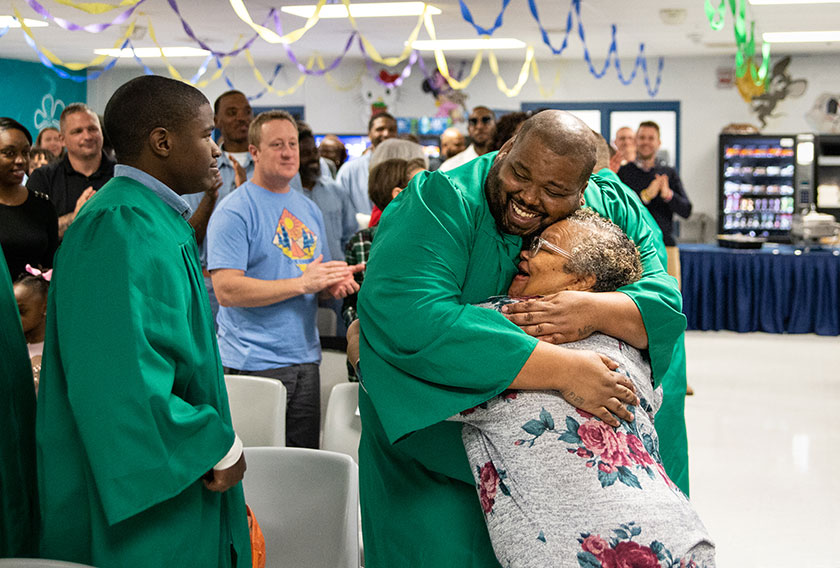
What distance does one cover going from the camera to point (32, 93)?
14711 millimetres

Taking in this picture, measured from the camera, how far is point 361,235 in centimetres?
329

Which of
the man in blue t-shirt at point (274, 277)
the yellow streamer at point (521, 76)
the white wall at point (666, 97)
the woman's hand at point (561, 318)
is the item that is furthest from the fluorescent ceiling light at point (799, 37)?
the woman's hand at point (561, 318)

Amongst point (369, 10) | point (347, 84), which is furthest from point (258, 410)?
point (347, 84)

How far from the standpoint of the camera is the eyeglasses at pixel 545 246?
5.03ft

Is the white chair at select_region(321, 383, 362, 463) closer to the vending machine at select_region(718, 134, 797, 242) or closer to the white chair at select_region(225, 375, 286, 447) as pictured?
the white chair at select_region(225, 375, 286, 447)

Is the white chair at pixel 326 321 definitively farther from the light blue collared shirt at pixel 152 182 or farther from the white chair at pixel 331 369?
the light blue collared shirt at pixel 152 182

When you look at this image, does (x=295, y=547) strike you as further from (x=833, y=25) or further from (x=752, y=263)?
(x=833, y=25)

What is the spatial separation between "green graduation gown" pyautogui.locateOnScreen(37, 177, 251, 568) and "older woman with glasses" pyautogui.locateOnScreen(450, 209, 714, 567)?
0.52m

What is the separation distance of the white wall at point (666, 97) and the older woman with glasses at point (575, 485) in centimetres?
1243

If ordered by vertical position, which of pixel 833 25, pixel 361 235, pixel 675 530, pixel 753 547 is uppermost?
pixel 833 25

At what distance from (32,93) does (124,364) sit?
1500cm

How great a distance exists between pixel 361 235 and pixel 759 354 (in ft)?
17.3

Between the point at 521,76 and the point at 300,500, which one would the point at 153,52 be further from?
the point at 300,500

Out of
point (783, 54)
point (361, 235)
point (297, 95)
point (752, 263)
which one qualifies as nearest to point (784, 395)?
point (752, 263)
